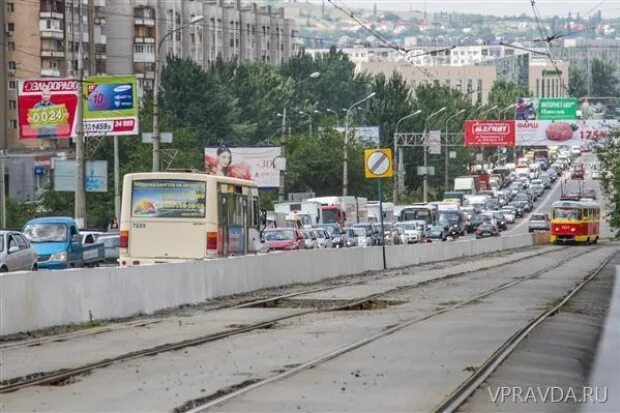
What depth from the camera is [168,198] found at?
40438 millimetres

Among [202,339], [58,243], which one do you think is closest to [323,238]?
[58,243]

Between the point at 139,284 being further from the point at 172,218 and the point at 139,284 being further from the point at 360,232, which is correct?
the point at 360,232

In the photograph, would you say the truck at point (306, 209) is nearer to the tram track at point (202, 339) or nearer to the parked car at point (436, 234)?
the parked car at point (436, 234)

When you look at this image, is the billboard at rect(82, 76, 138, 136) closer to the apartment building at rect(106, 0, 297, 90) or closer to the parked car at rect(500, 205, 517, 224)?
the apartment building at rect(106, 0, 297, 90)

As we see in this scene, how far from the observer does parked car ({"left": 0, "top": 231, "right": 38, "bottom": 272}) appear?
36906 millimetres

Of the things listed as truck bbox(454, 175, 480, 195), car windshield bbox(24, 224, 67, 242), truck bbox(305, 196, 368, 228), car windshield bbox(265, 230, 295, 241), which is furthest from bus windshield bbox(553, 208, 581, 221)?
car windshield bbox(24, 224, 67, 242)

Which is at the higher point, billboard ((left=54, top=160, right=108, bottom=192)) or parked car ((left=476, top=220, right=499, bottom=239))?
billboard ((left=54, top=160, right=108, bottom=192))

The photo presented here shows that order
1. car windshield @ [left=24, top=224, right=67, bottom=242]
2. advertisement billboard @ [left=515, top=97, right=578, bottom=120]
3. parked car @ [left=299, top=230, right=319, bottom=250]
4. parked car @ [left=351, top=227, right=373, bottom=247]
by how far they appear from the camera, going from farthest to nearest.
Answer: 1. advertisement billboard @ [left=515, top=97, right=578, bottom=120]
2. parked car @ [left=351, top=227, right=373, bottom=247]
3. parked car @ [left=299, top=230, right=319, bottom=250]
4. car windshield @ [left=24, top=224, right=67, bottom=242]

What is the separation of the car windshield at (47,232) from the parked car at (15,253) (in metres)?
8.01

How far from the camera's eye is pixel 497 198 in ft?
506

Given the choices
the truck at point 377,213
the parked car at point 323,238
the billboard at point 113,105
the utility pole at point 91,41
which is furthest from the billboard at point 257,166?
the utility pole at point 91,41

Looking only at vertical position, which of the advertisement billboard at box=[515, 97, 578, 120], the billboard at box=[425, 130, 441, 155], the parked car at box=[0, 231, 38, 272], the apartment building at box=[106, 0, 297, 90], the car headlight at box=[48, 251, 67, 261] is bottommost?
the car headlight at box=[48, 251, 67, 261]

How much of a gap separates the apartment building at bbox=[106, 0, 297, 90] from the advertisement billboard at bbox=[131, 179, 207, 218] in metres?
76.1

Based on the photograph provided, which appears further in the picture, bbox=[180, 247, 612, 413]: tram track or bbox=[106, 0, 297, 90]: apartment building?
bbox=[106, 0, 297, 90]: apartment building
